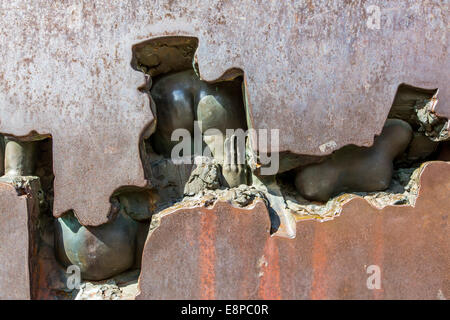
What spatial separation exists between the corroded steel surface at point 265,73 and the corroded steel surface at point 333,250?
0.23m

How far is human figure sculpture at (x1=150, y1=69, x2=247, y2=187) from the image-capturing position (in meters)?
1.19

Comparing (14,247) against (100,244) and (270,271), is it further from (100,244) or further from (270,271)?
(270,271)

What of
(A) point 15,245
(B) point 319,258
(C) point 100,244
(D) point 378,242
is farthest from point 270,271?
(A) point 15,245

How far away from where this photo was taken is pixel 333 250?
1086 mm

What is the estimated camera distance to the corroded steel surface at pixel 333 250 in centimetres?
109

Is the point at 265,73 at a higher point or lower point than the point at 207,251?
higher

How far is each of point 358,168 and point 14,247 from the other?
1.15 m

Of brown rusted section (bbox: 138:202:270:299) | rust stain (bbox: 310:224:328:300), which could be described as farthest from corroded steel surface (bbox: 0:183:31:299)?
rust stain (bbox: 310:224:328:300)

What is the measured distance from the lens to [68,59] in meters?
1.14

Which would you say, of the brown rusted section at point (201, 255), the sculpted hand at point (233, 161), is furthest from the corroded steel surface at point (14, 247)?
the sculpted hand at point (233, 161)

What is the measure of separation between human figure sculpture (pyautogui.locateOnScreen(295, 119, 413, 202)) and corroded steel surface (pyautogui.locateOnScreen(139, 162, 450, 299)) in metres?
0.10

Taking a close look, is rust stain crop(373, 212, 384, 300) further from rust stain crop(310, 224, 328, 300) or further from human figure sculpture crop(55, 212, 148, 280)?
human figure sculpture crop(55, 212, 148, 280)

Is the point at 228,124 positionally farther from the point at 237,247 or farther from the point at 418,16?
the point at 418,16
